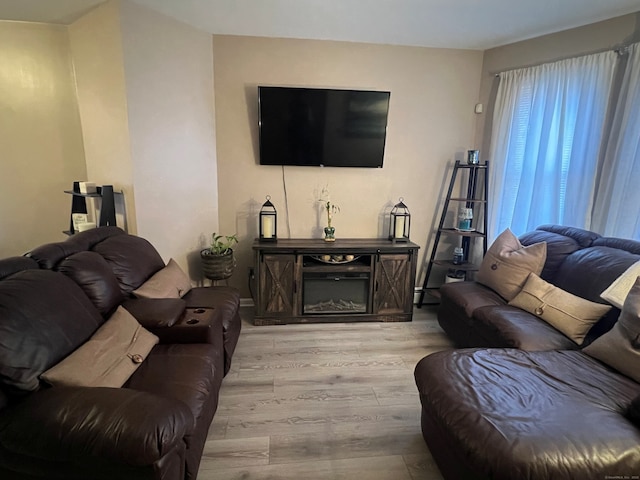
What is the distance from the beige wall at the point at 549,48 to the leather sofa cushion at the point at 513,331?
75.1 inches

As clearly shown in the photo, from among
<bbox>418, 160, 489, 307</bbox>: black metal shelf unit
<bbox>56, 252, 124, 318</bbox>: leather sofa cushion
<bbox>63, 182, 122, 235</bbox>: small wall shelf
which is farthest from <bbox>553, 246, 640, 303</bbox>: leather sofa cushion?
<bbox>63, 182, 122, 235</bbox>: small wall shelf

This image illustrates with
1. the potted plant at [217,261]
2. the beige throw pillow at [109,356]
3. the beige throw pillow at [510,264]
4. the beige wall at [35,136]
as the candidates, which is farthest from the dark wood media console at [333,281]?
the beige wall at [35,136]

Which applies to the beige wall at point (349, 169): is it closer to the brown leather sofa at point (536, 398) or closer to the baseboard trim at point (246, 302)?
the baseboard trim at point (246, 302)

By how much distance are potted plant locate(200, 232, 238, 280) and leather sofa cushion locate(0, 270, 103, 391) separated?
1.35 meters

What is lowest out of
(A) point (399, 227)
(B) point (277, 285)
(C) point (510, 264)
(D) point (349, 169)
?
(B) point (277, 285)

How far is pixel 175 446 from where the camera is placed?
1265 millimetres

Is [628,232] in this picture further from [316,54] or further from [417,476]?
[316,54]

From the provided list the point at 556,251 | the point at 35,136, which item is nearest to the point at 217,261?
the point at 35,136

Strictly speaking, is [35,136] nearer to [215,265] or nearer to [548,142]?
[215,265]

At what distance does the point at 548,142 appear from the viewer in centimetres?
292

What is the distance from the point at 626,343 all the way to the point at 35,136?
14.7 ft

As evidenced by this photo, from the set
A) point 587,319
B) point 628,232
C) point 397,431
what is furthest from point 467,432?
point 628,232

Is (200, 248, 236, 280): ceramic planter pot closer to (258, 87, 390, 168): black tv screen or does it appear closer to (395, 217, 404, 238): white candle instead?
(258, 87, 390, 168): black tv screen

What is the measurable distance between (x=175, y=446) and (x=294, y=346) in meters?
1.65
